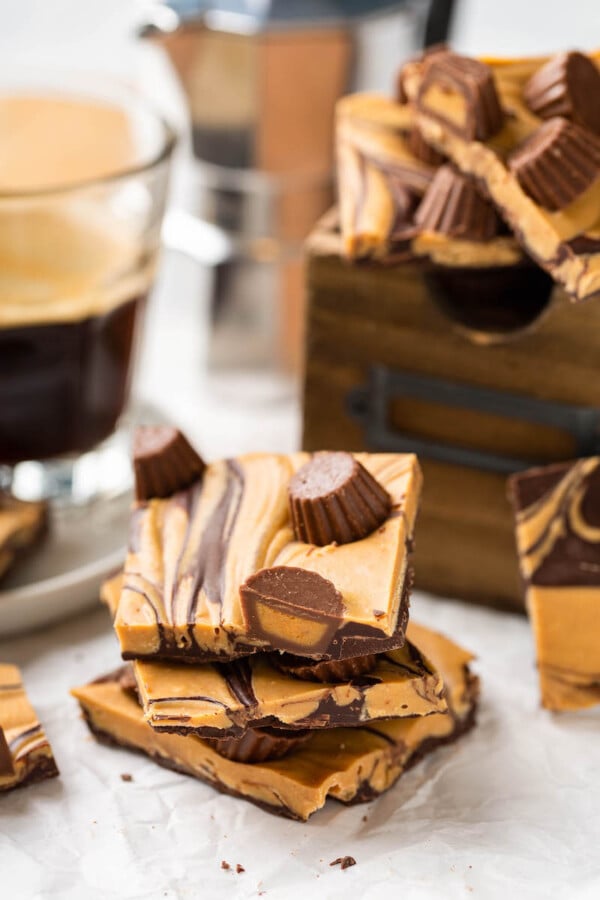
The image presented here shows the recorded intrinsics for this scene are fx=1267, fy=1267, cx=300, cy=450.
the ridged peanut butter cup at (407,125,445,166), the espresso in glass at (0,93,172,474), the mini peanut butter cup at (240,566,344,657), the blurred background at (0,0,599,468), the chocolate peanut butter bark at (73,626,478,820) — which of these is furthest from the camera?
the blurred background at (0,0,599,468)

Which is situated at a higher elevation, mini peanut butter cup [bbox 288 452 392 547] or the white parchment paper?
mini peanut butter cup [bbox 288 452 392 547]

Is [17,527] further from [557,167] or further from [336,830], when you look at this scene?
[557,167]

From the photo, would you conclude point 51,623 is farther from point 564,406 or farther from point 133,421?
point 564,406

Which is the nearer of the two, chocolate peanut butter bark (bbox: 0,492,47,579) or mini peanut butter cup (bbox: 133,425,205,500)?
mini peanut butter cup (bbox: 133,425,205,500)

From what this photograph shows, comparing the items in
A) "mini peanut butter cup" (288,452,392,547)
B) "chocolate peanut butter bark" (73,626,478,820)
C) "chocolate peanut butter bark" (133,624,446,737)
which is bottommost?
"chocolate peanut butter bark" (73,626,478,820)

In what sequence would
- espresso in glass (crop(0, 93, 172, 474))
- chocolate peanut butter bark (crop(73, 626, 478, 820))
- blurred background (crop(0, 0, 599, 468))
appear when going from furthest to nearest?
blurred background (crop(0, 0, 599, 468))
espresso in glass (crop(0, 93, 172, 474))
chocolate peanut butter bark (crop(73, 626, 478, 820))

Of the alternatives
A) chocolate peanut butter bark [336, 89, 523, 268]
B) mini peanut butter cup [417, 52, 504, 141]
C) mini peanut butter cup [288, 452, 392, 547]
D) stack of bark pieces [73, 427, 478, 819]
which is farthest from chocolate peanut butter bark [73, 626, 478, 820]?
mini peanut butter cup [417, 52, 504, 141]

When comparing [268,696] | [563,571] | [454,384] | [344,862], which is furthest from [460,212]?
[344,862]

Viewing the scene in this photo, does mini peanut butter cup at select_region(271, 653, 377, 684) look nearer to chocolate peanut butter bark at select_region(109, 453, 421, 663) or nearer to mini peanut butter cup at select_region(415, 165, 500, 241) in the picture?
chocolate peanut butter bark at select_region(109, 453, 421, 663)
